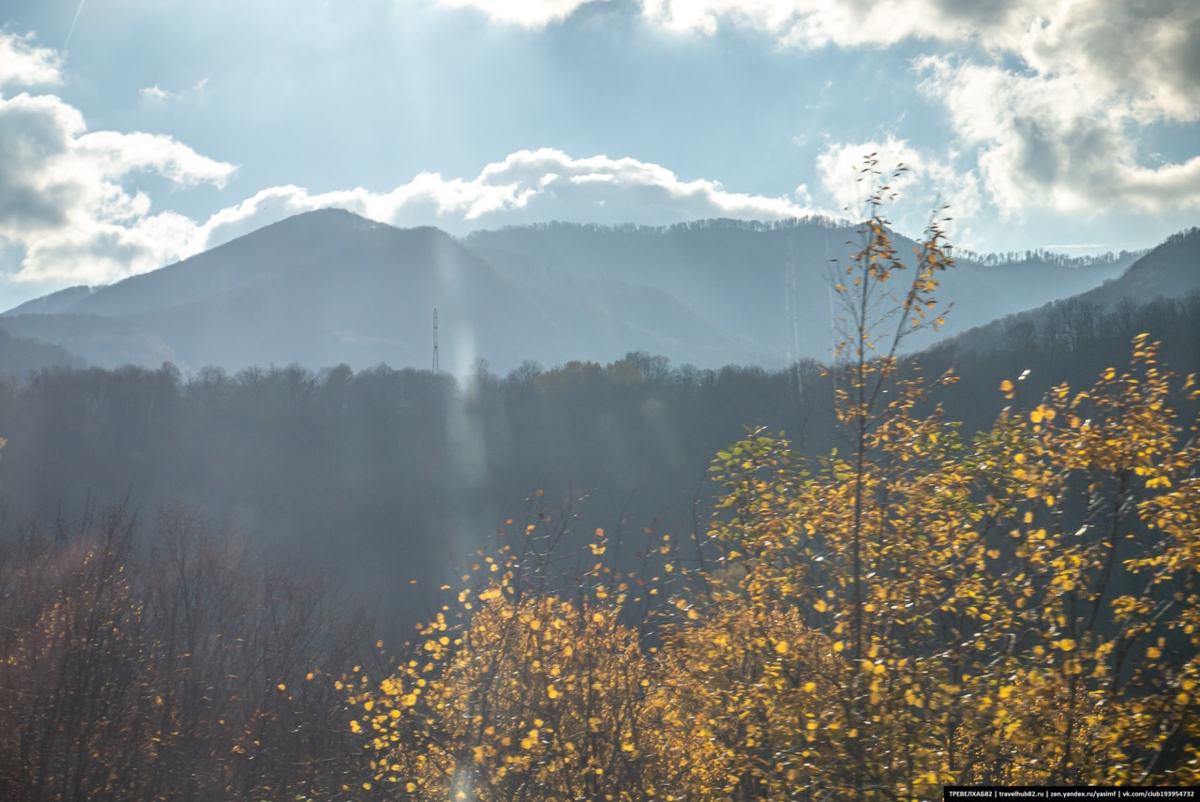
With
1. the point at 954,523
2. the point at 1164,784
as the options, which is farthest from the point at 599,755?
the point at 1164,784

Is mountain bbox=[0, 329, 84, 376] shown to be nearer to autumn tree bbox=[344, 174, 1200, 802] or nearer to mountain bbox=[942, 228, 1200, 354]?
mountain bbox=[942, 228, 1200, 354]

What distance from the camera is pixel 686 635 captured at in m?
7.09

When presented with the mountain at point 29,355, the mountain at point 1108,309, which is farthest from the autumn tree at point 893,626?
the mountain at point 29,355

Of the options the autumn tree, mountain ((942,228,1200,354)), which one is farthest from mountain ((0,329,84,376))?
the autumn tree

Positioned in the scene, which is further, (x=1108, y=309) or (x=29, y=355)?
(x=29, y=355)

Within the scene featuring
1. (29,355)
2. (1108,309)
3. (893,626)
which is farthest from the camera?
(29,355)

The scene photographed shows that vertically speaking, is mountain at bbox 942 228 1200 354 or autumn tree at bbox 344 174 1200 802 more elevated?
mountain at bbox 942 228 1200 354

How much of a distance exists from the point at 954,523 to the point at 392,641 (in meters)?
46.2

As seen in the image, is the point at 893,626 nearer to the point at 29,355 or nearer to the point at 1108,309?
the point at 1108,309

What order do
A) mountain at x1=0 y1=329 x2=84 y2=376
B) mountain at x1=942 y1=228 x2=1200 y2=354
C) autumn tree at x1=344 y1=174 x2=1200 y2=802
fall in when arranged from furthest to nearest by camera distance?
mountain at x1=0 y1=329 x2=84 y2=376 < mountain at x1=942 y1=228 x2=1200 y2=354 < autumn tree at x1=344 y1=174 x2=1200 y2=802

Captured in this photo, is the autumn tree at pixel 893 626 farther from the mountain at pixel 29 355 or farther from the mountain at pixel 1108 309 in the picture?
the mountain at pixel 29 355

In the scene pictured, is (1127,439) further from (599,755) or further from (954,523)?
(599,755)

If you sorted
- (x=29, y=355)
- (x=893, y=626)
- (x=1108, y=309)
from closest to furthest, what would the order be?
(x=893, y=626) < (x=1108, y=309) < (x=29, y=355)

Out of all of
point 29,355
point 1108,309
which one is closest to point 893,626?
point 1108,309
